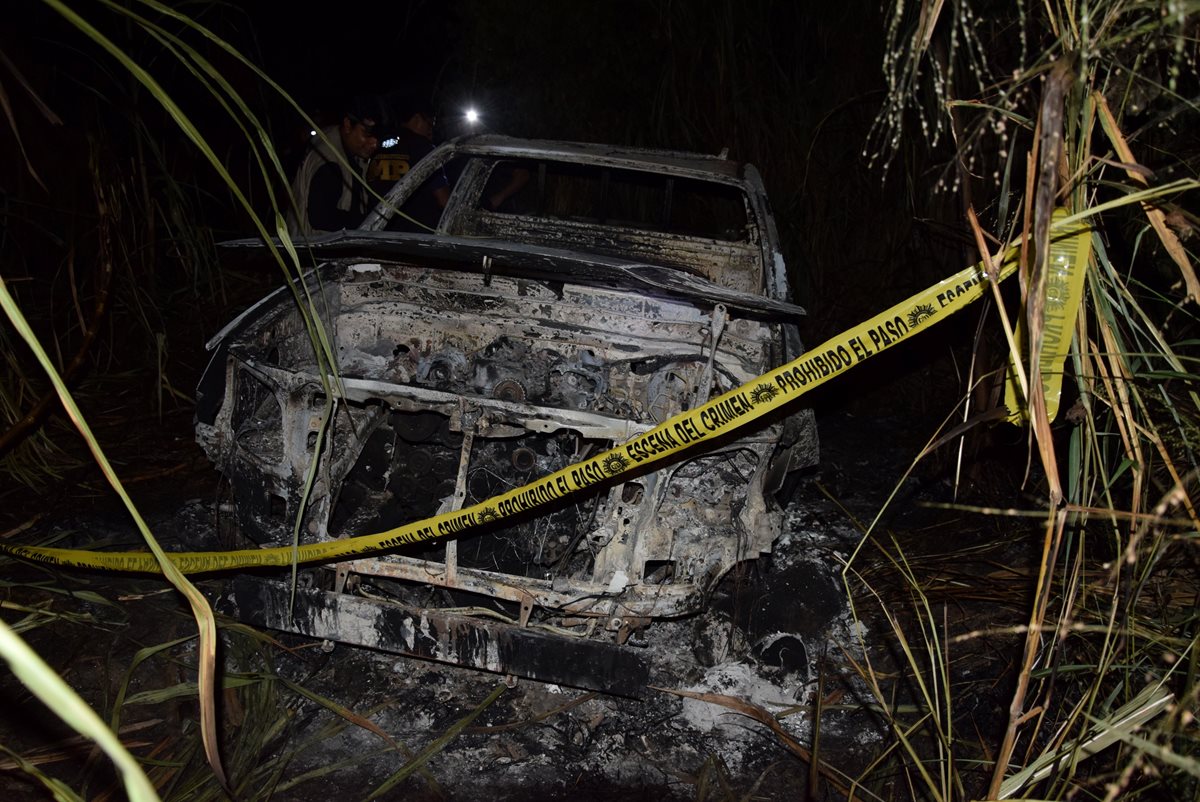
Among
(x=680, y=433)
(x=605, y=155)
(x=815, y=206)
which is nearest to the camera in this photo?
(x=680, y=433)

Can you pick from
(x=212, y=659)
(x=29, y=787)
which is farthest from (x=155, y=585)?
(x=212, y=659)

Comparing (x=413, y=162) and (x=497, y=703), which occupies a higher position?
(x=413, y=162)

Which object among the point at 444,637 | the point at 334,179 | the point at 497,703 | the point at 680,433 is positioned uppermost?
the point at 334,179

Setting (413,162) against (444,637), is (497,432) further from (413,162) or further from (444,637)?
(413,162)

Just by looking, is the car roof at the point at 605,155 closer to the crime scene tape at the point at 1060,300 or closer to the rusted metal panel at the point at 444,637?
the rusted metal panel at the point at 444,637

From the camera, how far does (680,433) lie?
2.27 meters

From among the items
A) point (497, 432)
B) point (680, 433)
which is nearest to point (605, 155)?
point (497, 432)

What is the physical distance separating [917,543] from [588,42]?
5333mm

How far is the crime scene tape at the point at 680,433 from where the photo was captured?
6.32 ft

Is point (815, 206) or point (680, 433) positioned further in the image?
point (815, 206)

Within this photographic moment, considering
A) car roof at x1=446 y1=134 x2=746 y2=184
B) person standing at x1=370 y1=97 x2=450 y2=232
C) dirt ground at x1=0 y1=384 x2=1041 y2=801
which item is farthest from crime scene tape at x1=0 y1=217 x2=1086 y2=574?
person standing at x1=370 y1=97 x2=450 y2=232

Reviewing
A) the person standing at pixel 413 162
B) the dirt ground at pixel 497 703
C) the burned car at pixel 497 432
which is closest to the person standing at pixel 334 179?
the person standing at pixel 413 162

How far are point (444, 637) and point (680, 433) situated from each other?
3.31 ft

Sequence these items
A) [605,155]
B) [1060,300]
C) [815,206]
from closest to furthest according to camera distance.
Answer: [1060,300] < [605,155] < [815,206]
